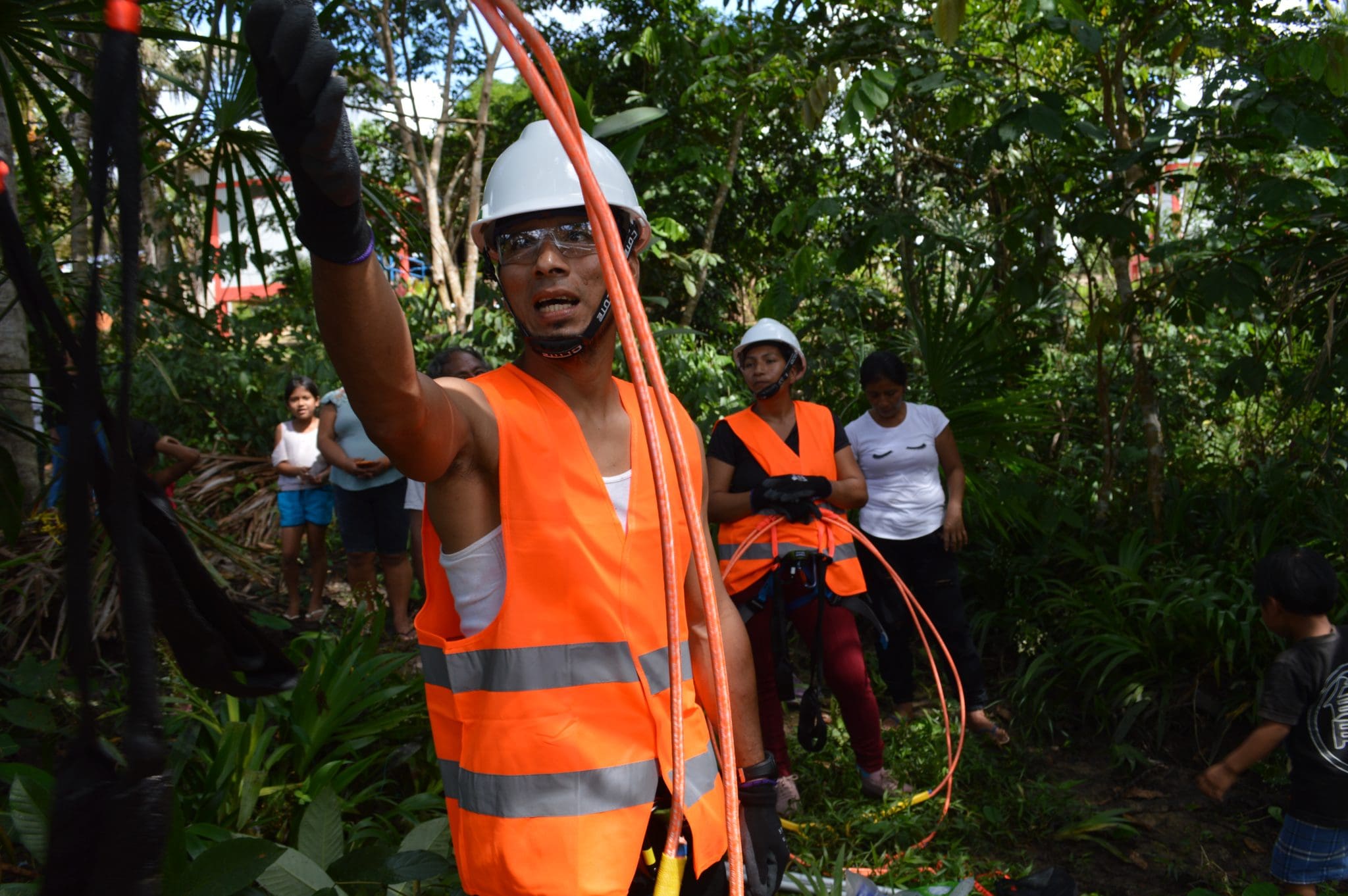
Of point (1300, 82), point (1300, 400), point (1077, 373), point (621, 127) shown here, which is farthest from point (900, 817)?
point (1077, 373)

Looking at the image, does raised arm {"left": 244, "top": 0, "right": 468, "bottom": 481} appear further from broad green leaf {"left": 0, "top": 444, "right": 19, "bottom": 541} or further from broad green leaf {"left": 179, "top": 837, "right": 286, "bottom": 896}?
broad green leaf {"left": 0, "top": 444, "right": 19, "bottom": 541}

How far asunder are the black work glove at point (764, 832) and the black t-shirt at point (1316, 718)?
1912 millimetres

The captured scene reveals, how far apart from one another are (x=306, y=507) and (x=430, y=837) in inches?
135

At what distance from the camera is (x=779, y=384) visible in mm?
4430

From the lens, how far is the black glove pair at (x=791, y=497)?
415 centimetres

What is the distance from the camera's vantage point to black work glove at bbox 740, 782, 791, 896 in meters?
2.13

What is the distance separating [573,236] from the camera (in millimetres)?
1947

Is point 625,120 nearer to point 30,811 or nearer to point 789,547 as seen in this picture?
point 789,547

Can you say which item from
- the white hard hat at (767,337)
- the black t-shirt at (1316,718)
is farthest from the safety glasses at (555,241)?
the black t-shirt at (1316,718)

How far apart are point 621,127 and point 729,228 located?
358 inches

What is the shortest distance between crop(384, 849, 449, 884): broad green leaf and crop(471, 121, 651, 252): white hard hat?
1832 millimetres

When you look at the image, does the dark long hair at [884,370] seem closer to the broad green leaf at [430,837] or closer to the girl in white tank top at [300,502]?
the broad green leaf at [430,837]

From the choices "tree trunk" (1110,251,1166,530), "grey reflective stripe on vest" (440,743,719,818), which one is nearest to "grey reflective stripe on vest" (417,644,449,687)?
"grey reflective stripe on vest" (440,743,719,818)

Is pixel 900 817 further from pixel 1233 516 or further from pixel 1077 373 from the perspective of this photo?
pixel 1077 373
